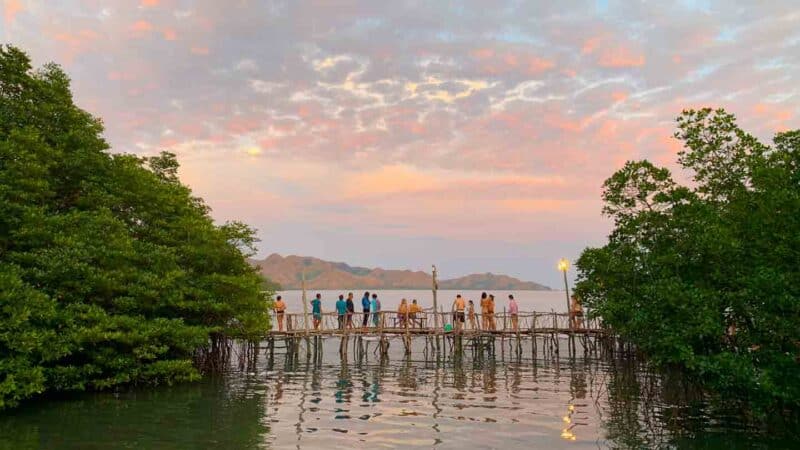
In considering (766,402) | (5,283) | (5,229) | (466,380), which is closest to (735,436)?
(766,402)

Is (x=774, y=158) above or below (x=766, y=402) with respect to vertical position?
above

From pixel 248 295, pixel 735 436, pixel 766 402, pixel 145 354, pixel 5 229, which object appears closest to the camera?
pixel 766 402

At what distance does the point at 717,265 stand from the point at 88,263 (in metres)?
16.5

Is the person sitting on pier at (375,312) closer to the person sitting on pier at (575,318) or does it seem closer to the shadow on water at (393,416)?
the shadow on water at (393,416)

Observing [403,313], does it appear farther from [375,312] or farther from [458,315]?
[458,315]

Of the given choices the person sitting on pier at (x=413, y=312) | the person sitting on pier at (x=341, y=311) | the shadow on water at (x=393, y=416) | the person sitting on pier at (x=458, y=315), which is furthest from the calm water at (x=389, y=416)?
the person sitting on pier at (x=413, y=312)

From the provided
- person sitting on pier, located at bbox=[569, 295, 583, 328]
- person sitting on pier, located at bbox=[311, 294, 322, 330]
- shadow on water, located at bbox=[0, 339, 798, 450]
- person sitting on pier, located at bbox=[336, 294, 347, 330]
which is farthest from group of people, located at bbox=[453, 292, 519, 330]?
shadow on water, located at bbox=[0, 339, 798, 450]

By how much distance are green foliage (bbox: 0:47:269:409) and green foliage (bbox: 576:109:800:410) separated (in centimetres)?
1350

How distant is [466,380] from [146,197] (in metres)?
13.9

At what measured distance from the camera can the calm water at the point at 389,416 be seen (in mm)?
13695

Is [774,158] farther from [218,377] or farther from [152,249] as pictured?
[218,377]

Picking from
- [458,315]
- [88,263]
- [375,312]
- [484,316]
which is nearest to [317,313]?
[375,312]

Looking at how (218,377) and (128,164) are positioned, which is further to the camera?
(218,377)

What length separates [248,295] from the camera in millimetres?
23875
